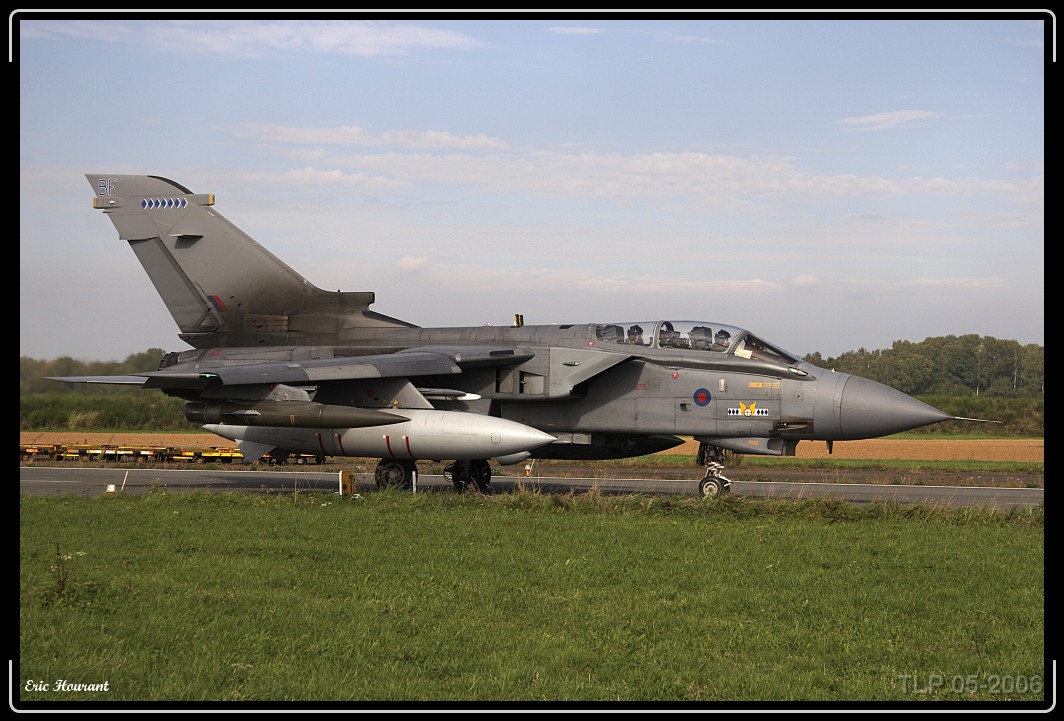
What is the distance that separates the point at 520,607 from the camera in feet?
26.9

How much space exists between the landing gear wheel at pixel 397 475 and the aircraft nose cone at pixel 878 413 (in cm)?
788

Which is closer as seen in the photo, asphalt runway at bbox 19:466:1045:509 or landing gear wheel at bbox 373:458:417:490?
landing gear wheel at bbox 373:458:417:490

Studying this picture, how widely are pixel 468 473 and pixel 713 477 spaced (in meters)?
4.86

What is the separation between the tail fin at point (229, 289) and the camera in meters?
20.4

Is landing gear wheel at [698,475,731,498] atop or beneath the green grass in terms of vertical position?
atop

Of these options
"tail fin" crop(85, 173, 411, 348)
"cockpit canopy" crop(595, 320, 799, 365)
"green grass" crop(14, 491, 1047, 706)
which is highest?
"tail fin" crop(85, 173, 411, 348)

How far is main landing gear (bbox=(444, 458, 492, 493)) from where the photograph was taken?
18.8m

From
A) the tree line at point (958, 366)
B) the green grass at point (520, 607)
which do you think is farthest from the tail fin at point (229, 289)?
the tree line at point (958, 366)

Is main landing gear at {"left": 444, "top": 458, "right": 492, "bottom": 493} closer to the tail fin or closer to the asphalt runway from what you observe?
the asphalt runway

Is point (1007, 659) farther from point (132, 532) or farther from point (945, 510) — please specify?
point (132, 532)

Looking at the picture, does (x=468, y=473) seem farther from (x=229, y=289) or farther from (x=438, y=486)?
(x=229, y=289)

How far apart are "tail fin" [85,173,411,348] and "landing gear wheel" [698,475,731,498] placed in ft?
23.9

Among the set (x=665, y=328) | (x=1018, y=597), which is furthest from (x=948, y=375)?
(x=1018, y=597)

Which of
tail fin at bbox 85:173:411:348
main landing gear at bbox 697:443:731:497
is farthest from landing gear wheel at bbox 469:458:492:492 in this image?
main landing gear at bbox 697:443:731:497
